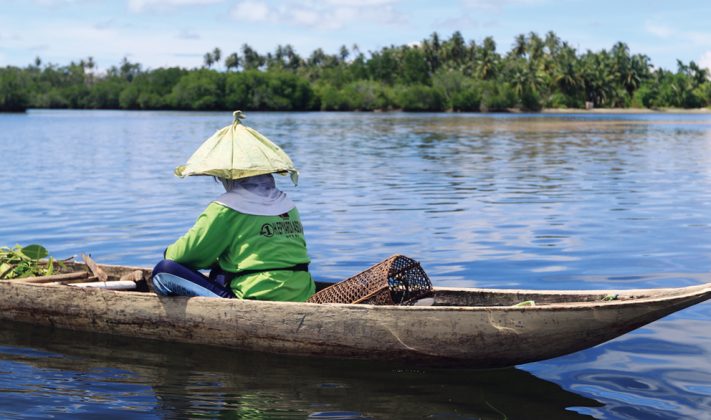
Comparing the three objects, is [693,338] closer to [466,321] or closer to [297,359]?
[466,321]

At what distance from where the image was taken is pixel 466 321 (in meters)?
5.98

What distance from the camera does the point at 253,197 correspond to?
6426 mm

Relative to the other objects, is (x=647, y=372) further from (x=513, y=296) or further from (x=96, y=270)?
(x=96, y=270)

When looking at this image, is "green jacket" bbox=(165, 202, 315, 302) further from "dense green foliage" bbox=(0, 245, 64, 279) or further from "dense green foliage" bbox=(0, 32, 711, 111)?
"dense green foliage" bbox=(0, 32, 711, 111)

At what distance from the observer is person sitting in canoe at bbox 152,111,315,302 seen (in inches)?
250

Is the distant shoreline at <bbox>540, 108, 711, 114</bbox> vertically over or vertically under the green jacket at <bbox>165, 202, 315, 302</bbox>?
over

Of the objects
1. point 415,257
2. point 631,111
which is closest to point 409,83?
point 631,111

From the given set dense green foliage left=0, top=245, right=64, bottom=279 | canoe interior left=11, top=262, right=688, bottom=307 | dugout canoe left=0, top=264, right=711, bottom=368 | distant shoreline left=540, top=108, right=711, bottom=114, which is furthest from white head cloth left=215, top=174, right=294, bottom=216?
distant shoreline left=540, top=108, right=711, bottom=114

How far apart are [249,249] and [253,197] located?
39cm

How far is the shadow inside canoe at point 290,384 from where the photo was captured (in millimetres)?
5750

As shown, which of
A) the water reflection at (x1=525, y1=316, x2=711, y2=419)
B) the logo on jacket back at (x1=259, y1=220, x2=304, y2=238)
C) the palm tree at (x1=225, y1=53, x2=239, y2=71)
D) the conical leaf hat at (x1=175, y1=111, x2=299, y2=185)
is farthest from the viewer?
the palm tree at (x1=225, y1=53, x2=239, y2=71)

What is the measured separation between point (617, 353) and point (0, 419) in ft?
15.0

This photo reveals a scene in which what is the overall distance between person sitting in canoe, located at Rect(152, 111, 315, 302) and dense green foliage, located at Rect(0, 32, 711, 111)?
113 m

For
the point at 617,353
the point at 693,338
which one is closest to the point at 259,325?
the point at 617,353
